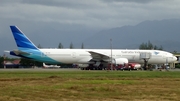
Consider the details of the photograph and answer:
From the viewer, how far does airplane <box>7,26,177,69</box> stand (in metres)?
74.0

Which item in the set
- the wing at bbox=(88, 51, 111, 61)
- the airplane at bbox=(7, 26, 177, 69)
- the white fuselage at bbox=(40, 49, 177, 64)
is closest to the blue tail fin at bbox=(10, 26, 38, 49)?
the airplane at bbox=(7, 26, 177, 69)

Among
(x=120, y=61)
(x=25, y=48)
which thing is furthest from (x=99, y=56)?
(x=25, y=48)

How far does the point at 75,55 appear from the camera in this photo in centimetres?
7600

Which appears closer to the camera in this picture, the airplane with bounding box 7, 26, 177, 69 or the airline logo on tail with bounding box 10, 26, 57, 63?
the airline logo on tail with bounding box 10, 26, 57, 63

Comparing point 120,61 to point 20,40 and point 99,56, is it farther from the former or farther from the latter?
point 20,40

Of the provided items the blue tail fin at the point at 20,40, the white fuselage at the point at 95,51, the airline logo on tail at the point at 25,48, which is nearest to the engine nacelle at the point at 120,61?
the white fuselage at the point at 95,51

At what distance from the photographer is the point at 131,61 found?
7969cm

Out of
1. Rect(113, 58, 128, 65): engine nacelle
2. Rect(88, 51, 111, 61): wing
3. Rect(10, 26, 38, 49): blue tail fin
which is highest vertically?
Rect(10, 26, 38, 49): blue tail fin

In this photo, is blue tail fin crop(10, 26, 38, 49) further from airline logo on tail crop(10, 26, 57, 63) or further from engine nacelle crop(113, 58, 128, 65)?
engine nacelle crop(113, 58, 128, 65)

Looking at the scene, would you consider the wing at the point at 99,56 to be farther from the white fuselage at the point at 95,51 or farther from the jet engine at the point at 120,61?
the jet engine at the point at 120,61

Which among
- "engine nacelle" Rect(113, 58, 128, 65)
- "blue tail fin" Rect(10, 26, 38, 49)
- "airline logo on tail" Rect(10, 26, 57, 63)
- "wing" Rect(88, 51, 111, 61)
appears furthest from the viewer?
"engine nacelle" Rect(113, 58, 128, 65)

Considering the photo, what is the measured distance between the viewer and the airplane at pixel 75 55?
73969 millimetres

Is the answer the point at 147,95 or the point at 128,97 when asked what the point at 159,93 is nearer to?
the point at 147,95

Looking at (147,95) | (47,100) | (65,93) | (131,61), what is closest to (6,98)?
(47,100)
